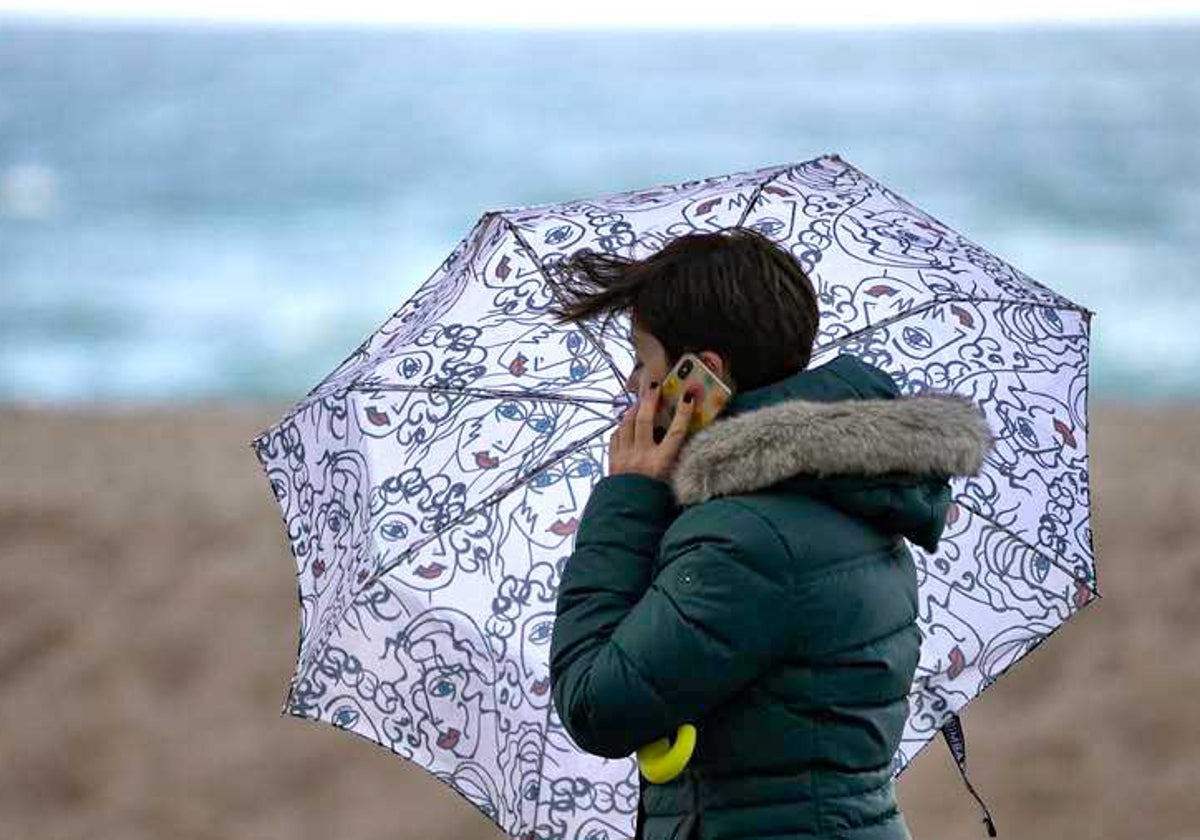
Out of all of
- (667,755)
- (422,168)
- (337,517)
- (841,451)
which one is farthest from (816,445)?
(422,168)

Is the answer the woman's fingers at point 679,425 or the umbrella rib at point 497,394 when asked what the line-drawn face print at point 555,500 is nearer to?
the umbrella rib at point 497,394

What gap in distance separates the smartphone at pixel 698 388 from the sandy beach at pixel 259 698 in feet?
16.5

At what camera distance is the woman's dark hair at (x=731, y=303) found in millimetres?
2025

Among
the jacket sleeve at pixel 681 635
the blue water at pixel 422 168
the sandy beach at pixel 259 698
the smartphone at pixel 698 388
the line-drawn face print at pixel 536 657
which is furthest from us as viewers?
the blue water at pixel 422 168

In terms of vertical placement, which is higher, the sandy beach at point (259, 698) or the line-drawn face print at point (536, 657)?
the line-drawn face print at point (536, 657)

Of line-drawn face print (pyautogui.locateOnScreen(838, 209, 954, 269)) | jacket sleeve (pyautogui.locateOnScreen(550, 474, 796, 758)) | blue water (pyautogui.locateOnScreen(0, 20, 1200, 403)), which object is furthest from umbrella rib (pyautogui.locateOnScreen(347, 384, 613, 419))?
blue water (pyautogui.locateOnScreen(0, 20, 1200, 403))

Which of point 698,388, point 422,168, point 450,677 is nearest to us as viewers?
point 698,388

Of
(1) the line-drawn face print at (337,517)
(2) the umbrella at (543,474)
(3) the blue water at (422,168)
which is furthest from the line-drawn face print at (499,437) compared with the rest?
(3) the blue water at (422,168)

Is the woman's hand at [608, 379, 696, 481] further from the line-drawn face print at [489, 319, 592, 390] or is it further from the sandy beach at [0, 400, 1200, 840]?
the sandy beach at [0, 400, 1200, 840]

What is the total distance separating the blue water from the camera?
24266 millimetres

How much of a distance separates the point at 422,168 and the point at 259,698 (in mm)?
32211

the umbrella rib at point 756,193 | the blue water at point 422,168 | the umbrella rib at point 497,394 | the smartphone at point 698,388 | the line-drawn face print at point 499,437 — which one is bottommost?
the blue water at point 422,168

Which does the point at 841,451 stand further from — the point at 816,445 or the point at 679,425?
the point at 679,425

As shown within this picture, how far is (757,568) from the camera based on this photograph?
188cm
